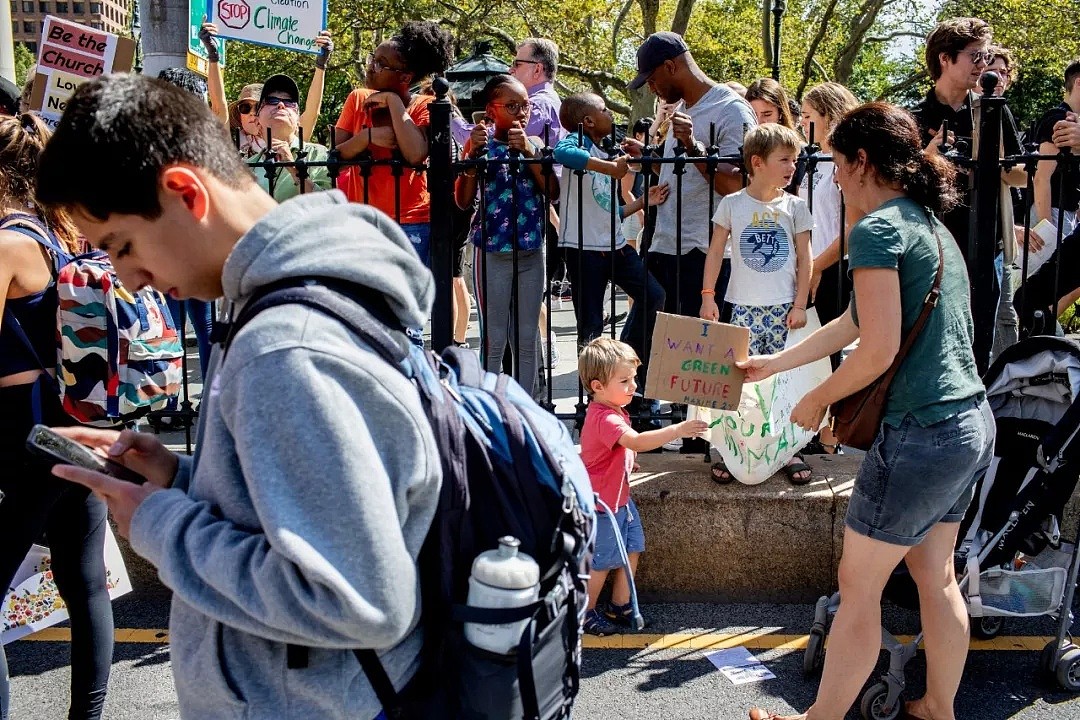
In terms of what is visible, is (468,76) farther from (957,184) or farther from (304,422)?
(304,422)

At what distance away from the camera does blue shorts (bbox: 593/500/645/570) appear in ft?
14.1

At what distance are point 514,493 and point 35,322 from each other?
2091 millimetres

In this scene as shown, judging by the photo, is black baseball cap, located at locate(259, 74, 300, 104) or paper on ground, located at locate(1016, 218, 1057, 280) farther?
black baseball cap, located at locate(259, 74, 300, 104)

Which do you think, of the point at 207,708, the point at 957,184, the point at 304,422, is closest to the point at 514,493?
the point at 304,422

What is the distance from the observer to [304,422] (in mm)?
1523

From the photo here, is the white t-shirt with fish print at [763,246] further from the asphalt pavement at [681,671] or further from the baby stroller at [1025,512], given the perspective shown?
the asphalt pavement at [681,671]

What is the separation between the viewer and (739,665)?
4.13 m

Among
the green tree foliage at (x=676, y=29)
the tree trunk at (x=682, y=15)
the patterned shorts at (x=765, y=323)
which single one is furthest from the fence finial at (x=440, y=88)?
the tree trunk at (x=682, y=15)

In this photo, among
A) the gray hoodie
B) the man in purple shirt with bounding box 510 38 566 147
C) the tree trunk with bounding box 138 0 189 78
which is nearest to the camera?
the gray hoodie

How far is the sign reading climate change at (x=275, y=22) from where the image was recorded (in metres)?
7.07

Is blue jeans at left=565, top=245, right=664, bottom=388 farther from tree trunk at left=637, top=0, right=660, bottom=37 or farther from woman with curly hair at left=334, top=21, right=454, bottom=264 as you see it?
tree trunk at left=637, top=0, right=660, bottom=37

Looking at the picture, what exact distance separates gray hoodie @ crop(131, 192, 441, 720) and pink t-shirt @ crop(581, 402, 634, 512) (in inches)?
99.3

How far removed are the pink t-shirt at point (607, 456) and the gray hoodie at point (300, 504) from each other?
2.52 m

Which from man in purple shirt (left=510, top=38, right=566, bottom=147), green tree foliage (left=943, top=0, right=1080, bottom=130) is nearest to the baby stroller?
man in purple shirt (left=510, top=38, right=566, bottom=147)
